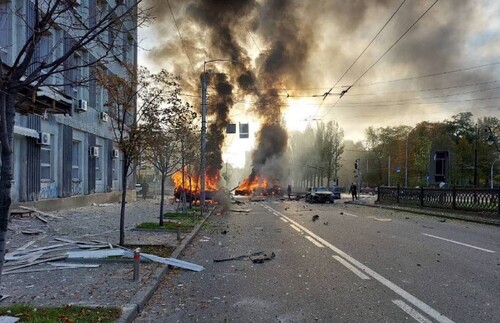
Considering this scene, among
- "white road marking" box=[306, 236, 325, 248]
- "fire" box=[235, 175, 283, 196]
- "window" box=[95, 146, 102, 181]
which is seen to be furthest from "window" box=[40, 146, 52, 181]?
"fire" box=[235, 175, 283, 196]

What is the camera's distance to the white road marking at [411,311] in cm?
503

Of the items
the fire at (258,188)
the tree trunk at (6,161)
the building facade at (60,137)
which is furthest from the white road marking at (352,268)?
the fire at (258,188)

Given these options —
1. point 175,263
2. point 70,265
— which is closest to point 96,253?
point 70,265

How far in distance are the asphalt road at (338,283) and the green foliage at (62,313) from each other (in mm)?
401

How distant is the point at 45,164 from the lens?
1941 centimetres

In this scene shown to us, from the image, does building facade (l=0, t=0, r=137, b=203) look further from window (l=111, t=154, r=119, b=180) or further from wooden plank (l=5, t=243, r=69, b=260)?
wooden plank (l=5, t=243, r=69, b=260)

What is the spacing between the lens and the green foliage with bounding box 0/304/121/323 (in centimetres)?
465

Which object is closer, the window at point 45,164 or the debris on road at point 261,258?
the debris on road at point 261,258

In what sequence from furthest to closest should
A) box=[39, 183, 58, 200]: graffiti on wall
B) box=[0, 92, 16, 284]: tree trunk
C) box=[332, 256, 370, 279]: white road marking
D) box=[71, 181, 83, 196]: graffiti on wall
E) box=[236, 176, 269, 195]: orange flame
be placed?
box=[236, 176, 269, 195]: orange flame → box=[71, 181, 83, 196]: graffiti on wall → box=[39, 183, 58, 200]: graffiti on wall → box=[332, 256, 370, 279]: white road marking → box=[0, 92, 16, 284]: tree trunk

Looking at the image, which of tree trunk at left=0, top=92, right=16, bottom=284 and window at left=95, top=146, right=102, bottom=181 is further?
window at left=95, top=146, right=102, bottom=181

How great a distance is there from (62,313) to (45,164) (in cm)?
1613

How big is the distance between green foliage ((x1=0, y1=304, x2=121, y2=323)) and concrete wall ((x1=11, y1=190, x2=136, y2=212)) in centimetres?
1216

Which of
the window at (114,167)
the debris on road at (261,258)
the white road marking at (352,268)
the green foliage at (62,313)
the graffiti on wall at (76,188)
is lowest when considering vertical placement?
the debris on road at (261,258)

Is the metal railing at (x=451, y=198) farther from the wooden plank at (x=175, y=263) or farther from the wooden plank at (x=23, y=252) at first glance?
the wooden plank at (x=23, y=252)
